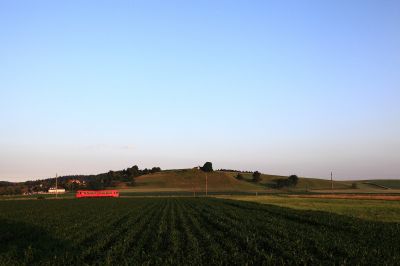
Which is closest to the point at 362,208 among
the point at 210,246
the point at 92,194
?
the point at 210,246

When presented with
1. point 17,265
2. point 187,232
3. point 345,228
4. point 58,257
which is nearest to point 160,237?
point 187,232

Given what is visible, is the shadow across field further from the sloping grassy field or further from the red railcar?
the red railcar

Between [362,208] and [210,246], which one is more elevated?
[210,246]

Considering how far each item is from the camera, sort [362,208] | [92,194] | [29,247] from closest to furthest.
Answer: [29,247] → [362,208] → [92,194]

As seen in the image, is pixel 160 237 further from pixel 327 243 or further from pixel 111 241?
pixel 327 243

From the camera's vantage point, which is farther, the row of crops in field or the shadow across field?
the shadow across field

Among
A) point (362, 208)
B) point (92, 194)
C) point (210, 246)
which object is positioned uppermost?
point (210, 246)

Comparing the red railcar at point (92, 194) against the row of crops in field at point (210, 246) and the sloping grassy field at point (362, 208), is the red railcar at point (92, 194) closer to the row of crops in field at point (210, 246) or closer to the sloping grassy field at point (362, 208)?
the sloping grassy field at point (362, 208)

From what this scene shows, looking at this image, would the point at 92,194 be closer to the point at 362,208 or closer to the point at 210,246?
the point at 362,208

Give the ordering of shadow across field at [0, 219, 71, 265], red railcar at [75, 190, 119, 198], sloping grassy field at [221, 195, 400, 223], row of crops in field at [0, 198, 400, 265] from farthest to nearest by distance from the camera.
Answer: red railcar at [75, 190, 119, 198] < sloping grassy field at [221, 195, 400, 223] < shadow across field at [0, 219, 71, 265] < row of crops in field at [0, 198, 400, 265]

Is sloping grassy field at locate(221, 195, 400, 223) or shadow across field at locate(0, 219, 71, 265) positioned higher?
shadow across field at locate(0, 219, 71, 265)

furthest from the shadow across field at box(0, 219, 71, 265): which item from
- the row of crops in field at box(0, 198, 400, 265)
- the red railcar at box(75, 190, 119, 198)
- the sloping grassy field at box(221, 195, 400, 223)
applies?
the red railcar at box(75, 190, 119, 198)

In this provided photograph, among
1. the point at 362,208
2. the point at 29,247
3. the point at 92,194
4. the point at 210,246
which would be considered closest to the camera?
the point at 29,247

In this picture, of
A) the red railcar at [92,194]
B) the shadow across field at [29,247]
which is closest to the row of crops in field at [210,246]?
the shadow across field at [29,247]
